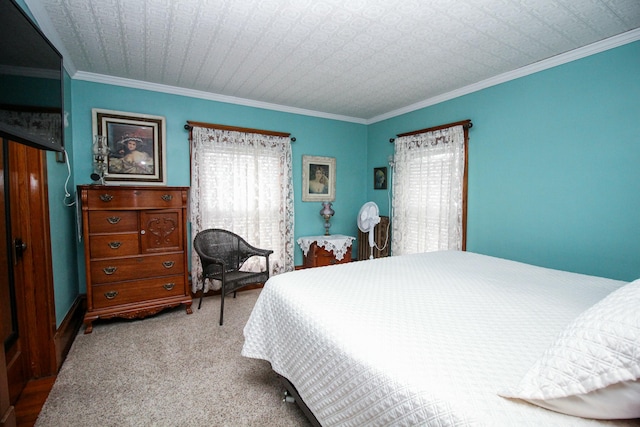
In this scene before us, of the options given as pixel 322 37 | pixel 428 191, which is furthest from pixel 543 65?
pixel 322 37

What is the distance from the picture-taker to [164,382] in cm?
202

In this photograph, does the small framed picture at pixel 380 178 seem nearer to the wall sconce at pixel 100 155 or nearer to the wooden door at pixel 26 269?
the wall sconce at pixel 100 155

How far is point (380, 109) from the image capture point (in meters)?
4.38

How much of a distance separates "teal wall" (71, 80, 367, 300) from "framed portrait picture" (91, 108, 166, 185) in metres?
0.08

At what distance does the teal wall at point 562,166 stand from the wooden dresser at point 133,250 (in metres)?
3.37

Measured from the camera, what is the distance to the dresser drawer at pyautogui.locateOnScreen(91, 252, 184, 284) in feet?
8.99

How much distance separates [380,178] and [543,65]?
95.9 inches

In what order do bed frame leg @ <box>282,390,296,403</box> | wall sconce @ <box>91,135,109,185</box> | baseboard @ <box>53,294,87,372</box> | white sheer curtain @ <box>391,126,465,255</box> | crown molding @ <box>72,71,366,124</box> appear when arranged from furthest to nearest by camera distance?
white sheer curtain @ <box>391,126,465,255</box>
crown molding @ <box>72,71,366,124</box>
wall sconce @ <box>91,135,109,185</box>
baseboard @ <box>53,294,87,372</box>
bed frame leg @ <box>282,390,296,403</box>

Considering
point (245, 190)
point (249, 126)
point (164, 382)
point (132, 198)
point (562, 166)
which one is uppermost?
point (249, 126)

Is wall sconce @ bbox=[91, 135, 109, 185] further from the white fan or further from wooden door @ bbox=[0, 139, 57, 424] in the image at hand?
the white fan

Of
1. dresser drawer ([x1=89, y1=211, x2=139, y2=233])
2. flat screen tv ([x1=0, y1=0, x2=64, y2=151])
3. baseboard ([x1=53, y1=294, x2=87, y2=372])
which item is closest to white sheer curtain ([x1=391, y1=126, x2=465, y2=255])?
dresser drawer ([x1=89, y1=211, x2=139, y2=233])

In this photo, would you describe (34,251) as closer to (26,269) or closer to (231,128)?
(26,269)

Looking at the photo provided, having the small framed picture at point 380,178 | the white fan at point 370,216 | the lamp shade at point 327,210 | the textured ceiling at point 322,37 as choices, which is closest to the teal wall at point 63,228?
the textured ceiling at point 322,37

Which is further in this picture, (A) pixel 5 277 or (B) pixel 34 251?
(B) pixel 34 251
